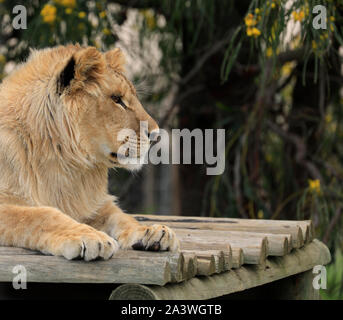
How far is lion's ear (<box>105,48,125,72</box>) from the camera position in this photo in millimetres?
2902

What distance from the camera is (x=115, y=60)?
2941 mm

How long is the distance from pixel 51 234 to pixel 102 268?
0.84 ft

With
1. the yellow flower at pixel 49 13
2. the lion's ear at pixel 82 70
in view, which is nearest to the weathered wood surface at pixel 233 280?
the lion's ear at pixel 82 70

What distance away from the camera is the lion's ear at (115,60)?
2.90m

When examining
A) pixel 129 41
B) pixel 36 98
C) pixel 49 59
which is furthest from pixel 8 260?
pixel 129 41

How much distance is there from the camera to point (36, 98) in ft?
9.04

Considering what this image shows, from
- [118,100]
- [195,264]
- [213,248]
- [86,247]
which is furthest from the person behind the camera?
[118,100]

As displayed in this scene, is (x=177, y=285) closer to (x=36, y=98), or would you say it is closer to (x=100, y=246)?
(x=100, y=246)

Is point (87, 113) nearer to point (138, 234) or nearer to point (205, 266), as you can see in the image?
point (138, 234)

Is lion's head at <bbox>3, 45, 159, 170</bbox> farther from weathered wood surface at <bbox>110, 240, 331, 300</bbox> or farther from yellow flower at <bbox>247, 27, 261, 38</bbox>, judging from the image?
yellow flower at <bbox>247, 27, 261, 38</bbox>

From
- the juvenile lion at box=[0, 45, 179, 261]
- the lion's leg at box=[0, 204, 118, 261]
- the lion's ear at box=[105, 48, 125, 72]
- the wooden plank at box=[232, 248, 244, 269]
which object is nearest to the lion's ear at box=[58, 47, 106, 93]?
the juvenile lion at box=[0, 45, 179, 261]

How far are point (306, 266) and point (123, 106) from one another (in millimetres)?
1367

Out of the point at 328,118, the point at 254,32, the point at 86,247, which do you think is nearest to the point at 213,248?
the point at 86,247

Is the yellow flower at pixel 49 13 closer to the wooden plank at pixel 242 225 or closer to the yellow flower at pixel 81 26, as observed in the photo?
the yellow flower at pixel 81 26
